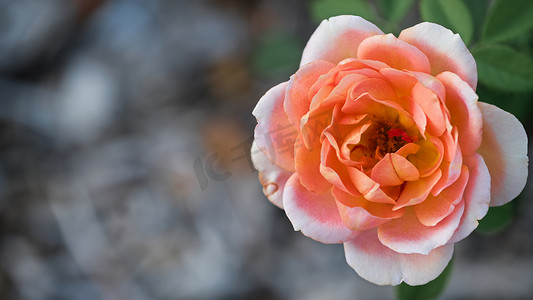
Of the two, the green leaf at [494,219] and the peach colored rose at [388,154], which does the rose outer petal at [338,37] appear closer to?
the peach colored rose at [388,154]

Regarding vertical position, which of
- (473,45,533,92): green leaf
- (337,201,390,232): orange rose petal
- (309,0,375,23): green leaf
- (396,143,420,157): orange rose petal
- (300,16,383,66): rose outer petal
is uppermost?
(300,16,383,66): rose outer petal

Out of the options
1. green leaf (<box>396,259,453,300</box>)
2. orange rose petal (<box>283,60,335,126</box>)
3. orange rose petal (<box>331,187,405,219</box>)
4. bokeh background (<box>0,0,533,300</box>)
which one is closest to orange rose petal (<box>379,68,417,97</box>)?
orange rose petal (<box>283,60,335,126</box>)

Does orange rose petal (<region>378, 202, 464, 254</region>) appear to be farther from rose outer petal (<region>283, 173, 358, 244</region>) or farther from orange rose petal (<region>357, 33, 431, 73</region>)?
orange rose petal (<region>357, 33, 431, 73</region>)

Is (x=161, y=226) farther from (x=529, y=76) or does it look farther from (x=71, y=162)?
(x=529, y=76)

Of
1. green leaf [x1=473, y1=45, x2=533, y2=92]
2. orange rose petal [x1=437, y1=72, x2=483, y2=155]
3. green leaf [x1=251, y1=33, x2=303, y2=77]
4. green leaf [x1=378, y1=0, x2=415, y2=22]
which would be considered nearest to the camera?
orange rose petal [x1=437, y1=72, x2=483, y2=155]

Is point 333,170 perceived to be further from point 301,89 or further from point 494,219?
point 494,219
